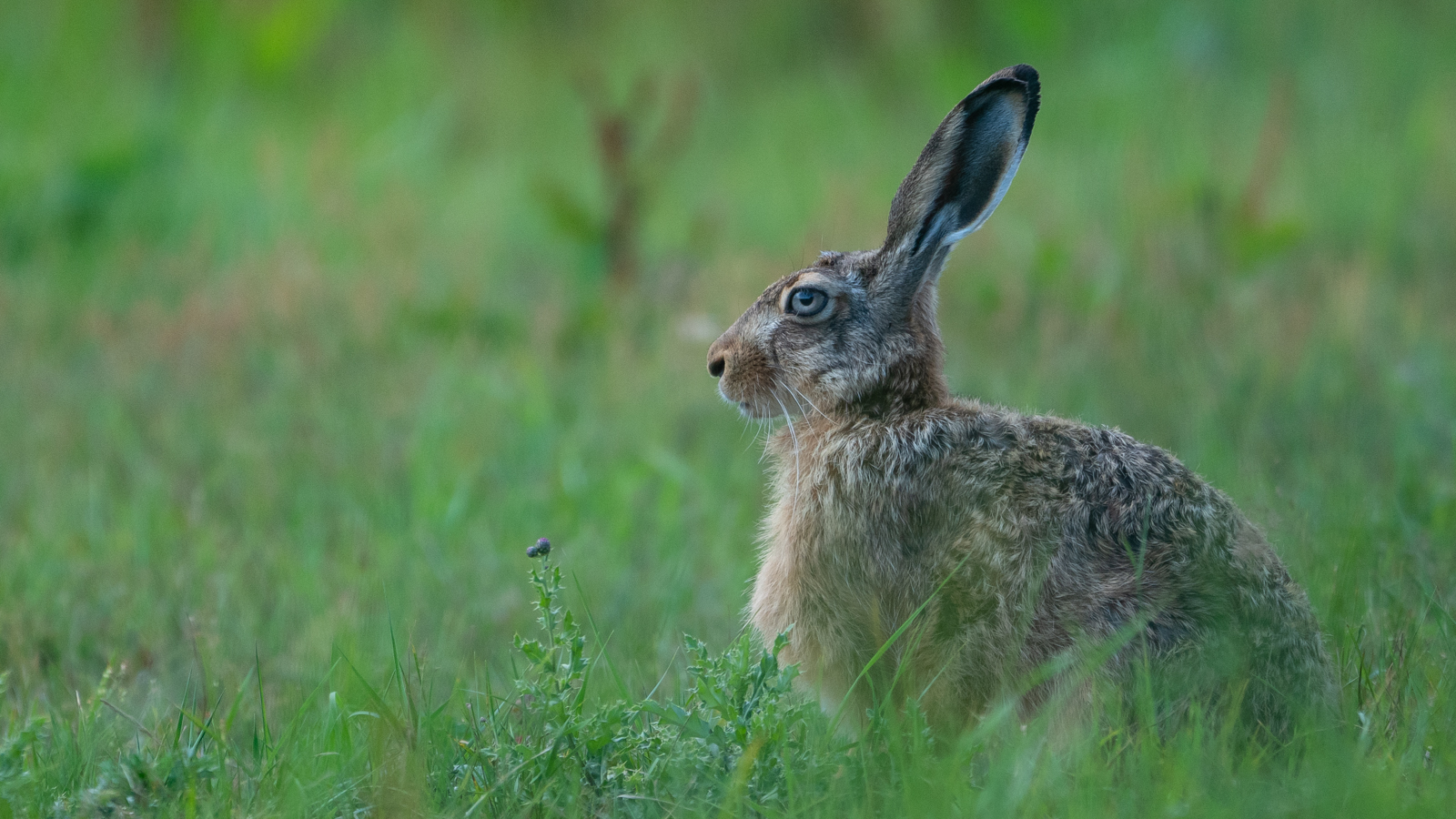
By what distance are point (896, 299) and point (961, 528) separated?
0.79 m

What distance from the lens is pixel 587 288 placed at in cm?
819

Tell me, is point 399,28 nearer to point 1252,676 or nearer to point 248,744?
point 248,744

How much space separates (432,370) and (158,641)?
2.83m

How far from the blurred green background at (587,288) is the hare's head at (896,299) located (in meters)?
0.65

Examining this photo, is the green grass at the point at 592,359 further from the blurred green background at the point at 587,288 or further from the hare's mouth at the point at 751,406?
the hare's mouth at the point at 751,406

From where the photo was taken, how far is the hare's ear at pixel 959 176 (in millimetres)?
3846

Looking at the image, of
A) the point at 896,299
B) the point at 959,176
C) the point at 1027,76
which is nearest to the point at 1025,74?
the point at 1027,76

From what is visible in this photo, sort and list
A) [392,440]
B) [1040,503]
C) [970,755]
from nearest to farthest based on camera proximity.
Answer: [970,755]
[1040,503]
[392,440]

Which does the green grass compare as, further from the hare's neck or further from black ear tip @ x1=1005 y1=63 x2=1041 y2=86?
black ear tip @ x1=1005 y1=63 x2=1041 y2=86

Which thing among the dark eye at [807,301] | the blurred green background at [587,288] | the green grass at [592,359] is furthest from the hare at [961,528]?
the blurred green background at [587,288]

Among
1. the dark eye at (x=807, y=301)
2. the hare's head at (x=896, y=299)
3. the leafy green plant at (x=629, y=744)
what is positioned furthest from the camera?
the dark eye at (x=807, y=301)

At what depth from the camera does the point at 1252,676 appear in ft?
10.3

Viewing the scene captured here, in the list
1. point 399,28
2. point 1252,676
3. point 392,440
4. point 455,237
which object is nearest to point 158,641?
point 392,440

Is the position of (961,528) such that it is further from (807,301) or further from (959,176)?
(959,176)
